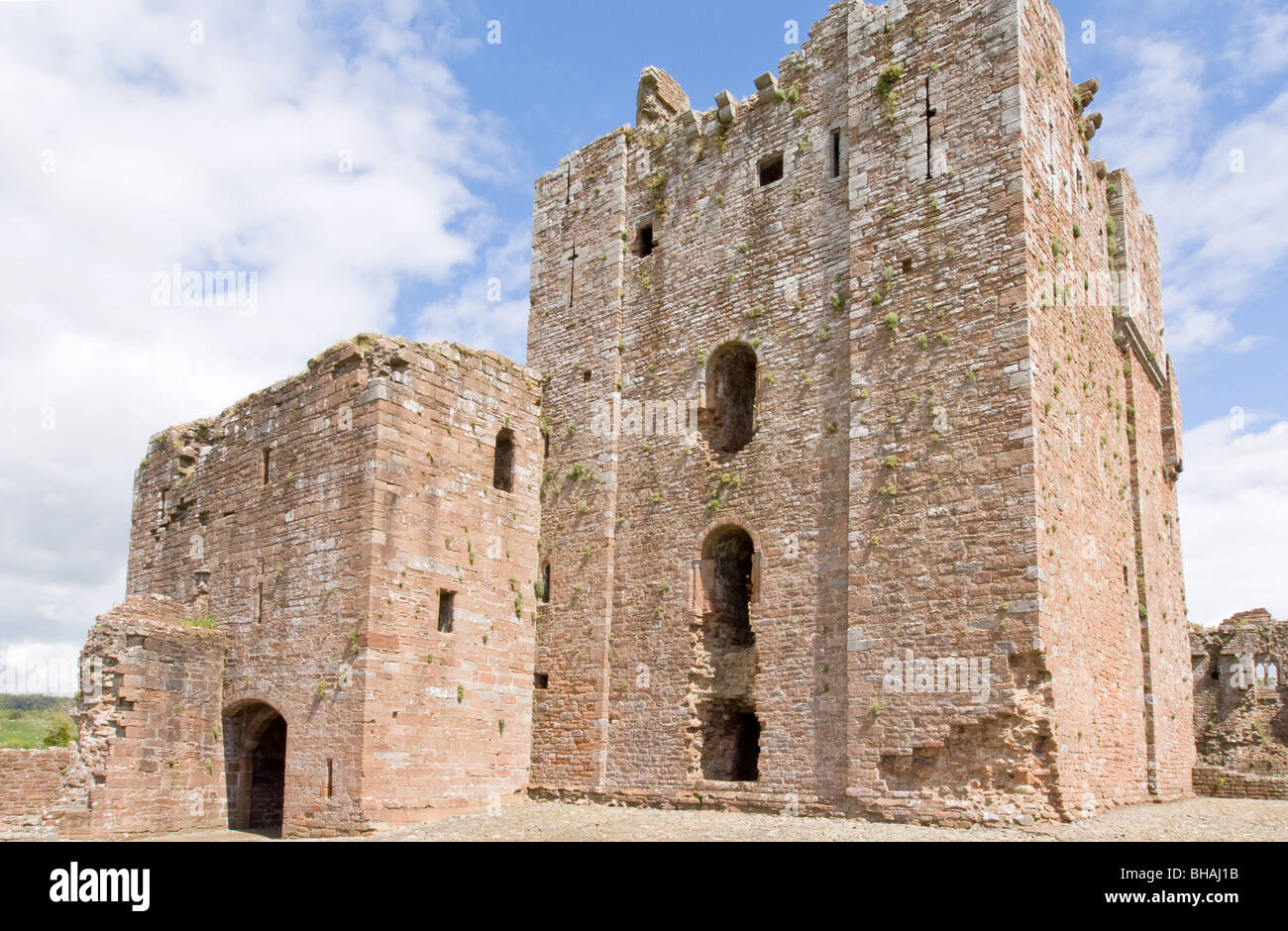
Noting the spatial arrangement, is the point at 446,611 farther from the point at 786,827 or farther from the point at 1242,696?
the point at 1242,696

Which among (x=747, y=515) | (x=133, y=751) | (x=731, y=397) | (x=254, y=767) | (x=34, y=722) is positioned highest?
(x=731, y=397)

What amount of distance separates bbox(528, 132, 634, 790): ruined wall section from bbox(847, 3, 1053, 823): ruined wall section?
4792 millimetres

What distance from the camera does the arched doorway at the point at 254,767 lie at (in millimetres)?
17875

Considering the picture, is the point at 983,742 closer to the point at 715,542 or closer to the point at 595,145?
the point at 715,542

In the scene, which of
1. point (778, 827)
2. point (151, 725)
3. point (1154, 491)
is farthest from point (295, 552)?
point (1154, 491)

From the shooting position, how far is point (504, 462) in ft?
62.3

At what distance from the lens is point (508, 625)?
17.9 metres

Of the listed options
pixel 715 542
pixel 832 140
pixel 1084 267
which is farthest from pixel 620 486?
pixel 1084 267

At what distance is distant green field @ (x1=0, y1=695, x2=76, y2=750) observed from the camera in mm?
27094

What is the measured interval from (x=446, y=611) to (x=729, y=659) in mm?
4390

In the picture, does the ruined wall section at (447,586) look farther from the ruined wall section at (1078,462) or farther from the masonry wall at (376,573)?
the ruined wall section at (1078,462)

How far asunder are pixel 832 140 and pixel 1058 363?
16.4 ft

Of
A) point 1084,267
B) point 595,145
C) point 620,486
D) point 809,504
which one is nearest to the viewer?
point 809,504
